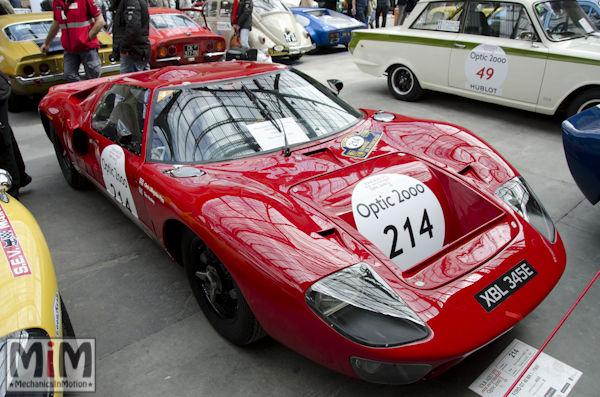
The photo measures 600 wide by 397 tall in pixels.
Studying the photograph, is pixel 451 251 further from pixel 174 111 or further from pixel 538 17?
pixel 538 17

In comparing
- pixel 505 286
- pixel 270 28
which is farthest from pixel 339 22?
pixel 505 286

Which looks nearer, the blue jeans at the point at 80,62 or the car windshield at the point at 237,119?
the car windshield at the point at 237,119

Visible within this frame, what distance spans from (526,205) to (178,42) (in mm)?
6276

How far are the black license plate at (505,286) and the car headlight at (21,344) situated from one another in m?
1.58

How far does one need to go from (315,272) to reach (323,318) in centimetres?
17

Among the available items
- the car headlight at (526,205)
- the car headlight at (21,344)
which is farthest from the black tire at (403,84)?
the car headlight at (21,344)

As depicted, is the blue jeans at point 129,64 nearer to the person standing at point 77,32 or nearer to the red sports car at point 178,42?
the person standing at point 77,32

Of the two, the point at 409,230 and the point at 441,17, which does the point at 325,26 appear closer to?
the point at 441,17

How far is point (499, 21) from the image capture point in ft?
17.4

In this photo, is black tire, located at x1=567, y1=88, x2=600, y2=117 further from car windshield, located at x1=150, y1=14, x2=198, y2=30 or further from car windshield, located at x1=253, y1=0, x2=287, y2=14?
car windshield, located at x1=253, y1=0, x2=287, y2=14

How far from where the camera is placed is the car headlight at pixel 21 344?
1400mm

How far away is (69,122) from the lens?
3574 millimetres

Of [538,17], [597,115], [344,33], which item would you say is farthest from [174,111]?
[344,33]

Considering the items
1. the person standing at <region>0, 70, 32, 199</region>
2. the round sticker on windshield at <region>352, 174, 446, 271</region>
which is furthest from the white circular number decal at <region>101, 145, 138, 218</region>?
the round sticker on windshield at <region>352, 174, 446, 271</region>
